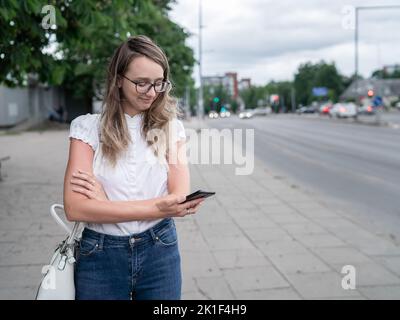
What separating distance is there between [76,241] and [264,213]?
18.4 feet

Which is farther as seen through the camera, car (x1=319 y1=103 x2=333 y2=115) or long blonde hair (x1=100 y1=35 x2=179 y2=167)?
car (x1=319 y1=103 x2=333 y2=115)

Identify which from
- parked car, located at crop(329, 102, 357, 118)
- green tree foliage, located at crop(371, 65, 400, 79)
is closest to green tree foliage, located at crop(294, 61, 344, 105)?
parked car, located at crop(329, 102, 357, 118)

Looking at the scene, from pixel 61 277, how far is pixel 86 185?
0.37m

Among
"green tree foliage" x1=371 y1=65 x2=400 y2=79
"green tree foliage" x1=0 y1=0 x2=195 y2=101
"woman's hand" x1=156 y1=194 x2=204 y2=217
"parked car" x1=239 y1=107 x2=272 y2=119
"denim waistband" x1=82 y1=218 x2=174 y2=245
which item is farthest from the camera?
"green tree foliage" x1=371 y1=65 x2=400 y2=79

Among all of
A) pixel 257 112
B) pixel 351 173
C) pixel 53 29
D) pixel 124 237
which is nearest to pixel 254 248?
pixel 124 237

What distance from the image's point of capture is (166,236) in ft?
6.76

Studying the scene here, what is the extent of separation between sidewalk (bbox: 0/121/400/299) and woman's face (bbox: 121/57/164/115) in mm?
2365

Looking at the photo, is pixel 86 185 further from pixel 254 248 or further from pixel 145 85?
pixel 254 248

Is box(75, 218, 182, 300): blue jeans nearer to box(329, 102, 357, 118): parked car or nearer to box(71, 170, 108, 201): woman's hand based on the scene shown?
box(71, 170, 108, 201): woman's hand

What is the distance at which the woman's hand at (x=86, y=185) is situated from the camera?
189 centimetres

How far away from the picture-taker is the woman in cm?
191

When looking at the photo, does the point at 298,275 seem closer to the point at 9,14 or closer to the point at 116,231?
the point at 116,231

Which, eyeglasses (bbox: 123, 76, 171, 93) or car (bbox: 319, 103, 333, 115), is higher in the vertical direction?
car (bbox: 319, 103, 333, 115)

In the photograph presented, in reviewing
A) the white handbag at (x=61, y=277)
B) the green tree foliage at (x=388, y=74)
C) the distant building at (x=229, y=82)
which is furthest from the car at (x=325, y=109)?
the green tree foliage at (x=388, y=74)
